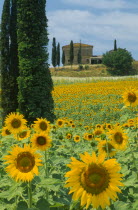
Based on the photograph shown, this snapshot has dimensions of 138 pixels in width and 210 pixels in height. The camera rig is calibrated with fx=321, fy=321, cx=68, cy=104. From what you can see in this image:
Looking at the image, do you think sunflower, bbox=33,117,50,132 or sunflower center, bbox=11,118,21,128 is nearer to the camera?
sunflower, bbox=33,117,50,132

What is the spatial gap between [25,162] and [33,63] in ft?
35.5

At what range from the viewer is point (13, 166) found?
Answer: 6.62ft

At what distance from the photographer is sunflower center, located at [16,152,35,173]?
198 centimetres

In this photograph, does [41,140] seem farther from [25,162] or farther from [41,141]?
[25,162]

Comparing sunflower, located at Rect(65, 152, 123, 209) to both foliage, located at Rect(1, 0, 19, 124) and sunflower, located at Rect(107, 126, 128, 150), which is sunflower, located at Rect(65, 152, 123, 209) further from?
foliage, located at Rect(1, 0, 19, 124)

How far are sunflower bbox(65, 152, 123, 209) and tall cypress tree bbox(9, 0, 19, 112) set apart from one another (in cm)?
1215

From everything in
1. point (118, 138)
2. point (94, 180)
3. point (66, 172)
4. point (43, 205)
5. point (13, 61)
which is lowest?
point (66, 172)

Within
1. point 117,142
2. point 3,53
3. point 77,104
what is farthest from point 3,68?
point 117,142

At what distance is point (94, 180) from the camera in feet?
5.03

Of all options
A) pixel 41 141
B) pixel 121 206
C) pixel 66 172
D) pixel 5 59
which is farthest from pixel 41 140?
pixel 5 59

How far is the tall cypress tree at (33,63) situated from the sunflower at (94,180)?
427 inches

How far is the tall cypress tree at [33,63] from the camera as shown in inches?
491

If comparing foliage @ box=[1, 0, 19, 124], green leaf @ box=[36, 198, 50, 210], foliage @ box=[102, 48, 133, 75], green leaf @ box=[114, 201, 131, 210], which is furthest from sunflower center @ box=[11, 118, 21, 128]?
foliage @ box=[102, 48, 133, 75]

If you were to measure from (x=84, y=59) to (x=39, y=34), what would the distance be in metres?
69.3
